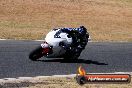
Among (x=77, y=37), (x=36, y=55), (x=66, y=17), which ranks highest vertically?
(x=77, y=37)

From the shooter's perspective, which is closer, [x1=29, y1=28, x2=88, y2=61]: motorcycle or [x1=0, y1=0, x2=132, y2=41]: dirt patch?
[x1=29, y1=28, x2=88, y2=61]: motorcycle

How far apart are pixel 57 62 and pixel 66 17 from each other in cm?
2031

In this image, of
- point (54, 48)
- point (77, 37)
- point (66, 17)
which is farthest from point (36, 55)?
point (66, 17)

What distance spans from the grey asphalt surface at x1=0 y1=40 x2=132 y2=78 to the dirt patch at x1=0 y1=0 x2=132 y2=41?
404 cm

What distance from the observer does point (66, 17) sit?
3862 centimetres

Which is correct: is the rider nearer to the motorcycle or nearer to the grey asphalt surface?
the motorcycle

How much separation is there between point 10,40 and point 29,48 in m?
3.02

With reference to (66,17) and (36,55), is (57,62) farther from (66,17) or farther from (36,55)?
(66,17)

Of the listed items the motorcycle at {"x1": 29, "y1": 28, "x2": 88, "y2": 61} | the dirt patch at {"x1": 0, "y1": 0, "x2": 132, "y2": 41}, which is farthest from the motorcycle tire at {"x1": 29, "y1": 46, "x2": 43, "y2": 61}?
the dirt patch at {"x1": 0, "y1": 0, "x2": 132, "y2": 41}

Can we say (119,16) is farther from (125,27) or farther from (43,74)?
(43,74)

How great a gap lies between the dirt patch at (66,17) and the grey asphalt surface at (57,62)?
13.3ft

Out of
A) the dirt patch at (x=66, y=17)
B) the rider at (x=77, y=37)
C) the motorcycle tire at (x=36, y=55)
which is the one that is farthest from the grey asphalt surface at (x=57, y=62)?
the dirt patch at (x=66, y=17)

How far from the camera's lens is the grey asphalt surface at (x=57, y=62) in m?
16.3

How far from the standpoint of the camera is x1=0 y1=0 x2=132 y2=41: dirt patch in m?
29.8
